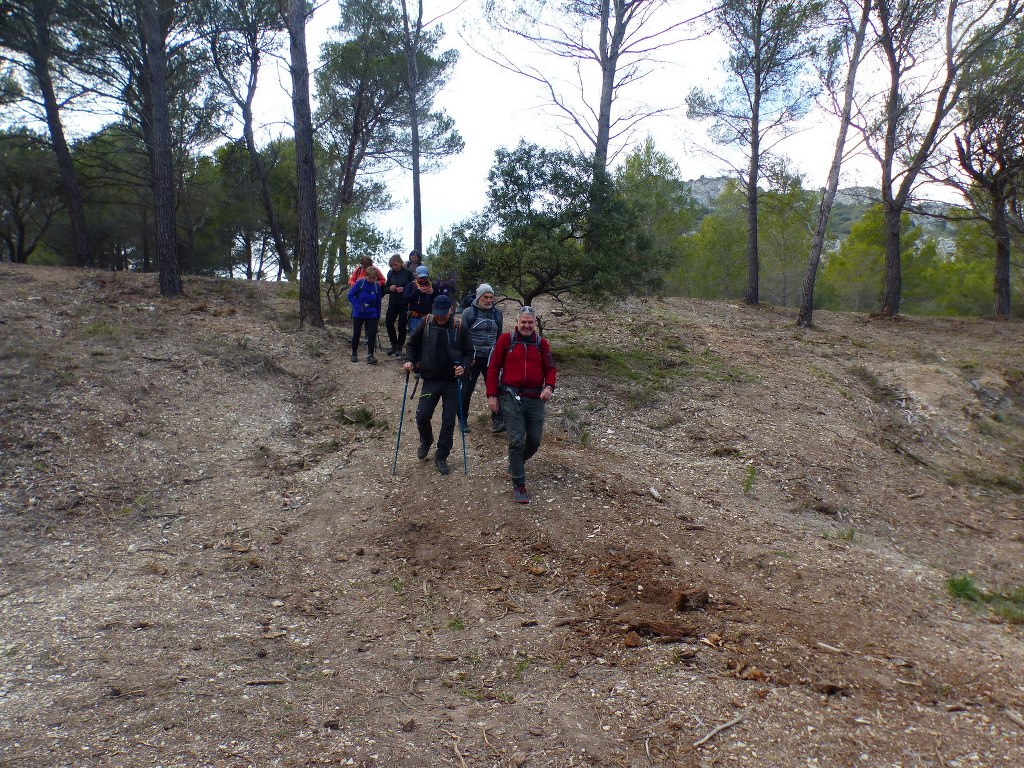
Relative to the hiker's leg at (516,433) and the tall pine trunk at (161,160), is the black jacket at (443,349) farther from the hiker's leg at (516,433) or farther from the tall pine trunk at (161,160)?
the tall pine trunk at (161,160)

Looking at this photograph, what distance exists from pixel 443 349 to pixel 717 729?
4.57 m

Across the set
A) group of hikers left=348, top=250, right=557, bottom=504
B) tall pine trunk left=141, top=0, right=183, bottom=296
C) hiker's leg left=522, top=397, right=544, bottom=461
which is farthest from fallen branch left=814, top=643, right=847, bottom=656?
Result: tall pine trunk left=141, top=0, right=183, bottom=296

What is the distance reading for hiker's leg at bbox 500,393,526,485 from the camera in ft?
21.2

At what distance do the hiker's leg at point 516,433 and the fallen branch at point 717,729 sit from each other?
10.5ft

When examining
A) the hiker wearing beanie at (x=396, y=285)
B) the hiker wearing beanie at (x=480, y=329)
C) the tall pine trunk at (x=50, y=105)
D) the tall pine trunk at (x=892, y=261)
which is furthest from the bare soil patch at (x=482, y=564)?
the tall pine trunk at (x=892, y=261)

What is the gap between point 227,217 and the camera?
21.8 meters

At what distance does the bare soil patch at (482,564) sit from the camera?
3600 mm

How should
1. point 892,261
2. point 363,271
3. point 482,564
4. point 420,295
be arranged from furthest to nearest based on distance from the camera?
1. point 892,261
2. point 363,271
3. point 420,295
4. point 482,564

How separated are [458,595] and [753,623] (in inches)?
87.0

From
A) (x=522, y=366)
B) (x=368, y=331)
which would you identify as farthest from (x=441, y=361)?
(x=368, y=331)

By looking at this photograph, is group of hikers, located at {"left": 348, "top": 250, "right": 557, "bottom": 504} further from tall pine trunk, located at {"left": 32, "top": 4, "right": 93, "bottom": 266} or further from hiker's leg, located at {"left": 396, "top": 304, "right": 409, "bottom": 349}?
tall pine trunk, located at {"left": 32, "top": 4, "right": 93, "bottom": 266}

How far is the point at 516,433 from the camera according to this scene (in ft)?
21.2

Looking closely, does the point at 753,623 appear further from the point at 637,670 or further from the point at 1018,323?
the point at 1018,323

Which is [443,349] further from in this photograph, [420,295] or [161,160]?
[161,160]
